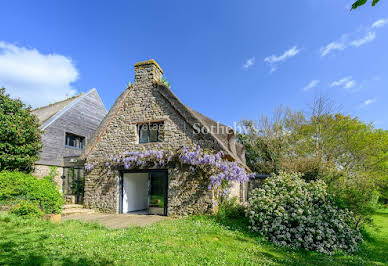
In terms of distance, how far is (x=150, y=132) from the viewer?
943 cm

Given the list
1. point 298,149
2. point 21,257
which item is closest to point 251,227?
point 21,257

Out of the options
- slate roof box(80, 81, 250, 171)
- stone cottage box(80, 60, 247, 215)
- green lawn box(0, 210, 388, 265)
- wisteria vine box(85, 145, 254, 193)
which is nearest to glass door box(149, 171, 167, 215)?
stone cottage box(80, 60, 247, 215)

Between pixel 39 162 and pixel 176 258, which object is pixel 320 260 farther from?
pixel 39 162

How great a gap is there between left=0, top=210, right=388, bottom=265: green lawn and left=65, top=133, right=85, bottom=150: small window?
356 inches

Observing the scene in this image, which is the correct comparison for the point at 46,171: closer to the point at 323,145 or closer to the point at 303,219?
the point at 303,219

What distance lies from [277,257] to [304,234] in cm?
182

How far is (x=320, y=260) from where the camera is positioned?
4.84 meters

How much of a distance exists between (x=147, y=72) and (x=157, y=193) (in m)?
5.69

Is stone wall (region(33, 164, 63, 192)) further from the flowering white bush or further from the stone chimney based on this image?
the flowering white bush

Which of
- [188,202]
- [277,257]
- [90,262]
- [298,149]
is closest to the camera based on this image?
[90,262]

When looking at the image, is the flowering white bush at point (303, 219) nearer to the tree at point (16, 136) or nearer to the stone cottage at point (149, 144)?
the stone cottage at point (149, 144)

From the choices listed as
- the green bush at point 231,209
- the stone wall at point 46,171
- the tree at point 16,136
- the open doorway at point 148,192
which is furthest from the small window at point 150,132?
the stone wall at point 46,171

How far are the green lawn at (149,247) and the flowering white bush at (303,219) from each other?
1.28 ft

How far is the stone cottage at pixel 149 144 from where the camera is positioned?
8.27 metres
